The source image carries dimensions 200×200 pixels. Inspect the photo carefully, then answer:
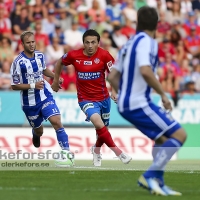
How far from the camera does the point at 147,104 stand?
28.6 ft

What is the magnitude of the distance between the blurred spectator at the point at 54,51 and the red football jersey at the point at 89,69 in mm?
8283

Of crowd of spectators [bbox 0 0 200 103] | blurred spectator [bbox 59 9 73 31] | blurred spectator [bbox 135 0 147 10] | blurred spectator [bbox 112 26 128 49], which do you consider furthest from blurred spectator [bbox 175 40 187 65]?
blurred spectator [bbox 59 9 73 31]

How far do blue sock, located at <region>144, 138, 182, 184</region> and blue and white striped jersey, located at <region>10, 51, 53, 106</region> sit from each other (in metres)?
4.97

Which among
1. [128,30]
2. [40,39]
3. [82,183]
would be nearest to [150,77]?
[82,183]

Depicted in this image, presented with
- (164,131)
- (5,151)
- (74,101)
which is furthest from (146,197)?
(74,101)

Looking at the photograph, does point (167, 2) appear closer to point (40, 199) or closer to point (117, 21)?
point (117, 21)

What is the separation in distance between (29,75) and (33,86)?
244mm

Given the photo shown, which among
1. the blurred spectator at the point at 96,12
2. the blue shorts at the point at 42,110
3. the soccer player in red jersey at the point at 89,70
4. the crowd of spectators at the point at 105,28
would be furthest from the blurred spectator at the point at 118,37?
the blue shorts at the point at 42,110

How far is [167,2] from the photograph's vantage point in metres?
24.6

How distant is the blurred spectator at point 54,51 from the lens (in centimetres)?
2156

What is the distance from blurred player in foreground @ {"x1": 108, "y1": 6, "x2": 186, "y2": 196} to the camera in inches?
337

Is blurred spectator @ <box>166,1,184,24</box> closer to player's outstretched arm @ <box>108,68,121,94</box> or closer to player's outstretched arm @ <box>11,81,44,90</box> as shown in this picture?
player's outstretched arm @ <box>11,81,44,90</box>

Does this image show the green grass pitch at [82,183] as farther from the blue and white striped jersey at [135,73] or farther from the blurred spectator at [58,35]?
the blurred spectator at [58,35]

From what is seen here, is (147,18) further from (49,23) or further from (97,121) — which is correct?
(49,23)
